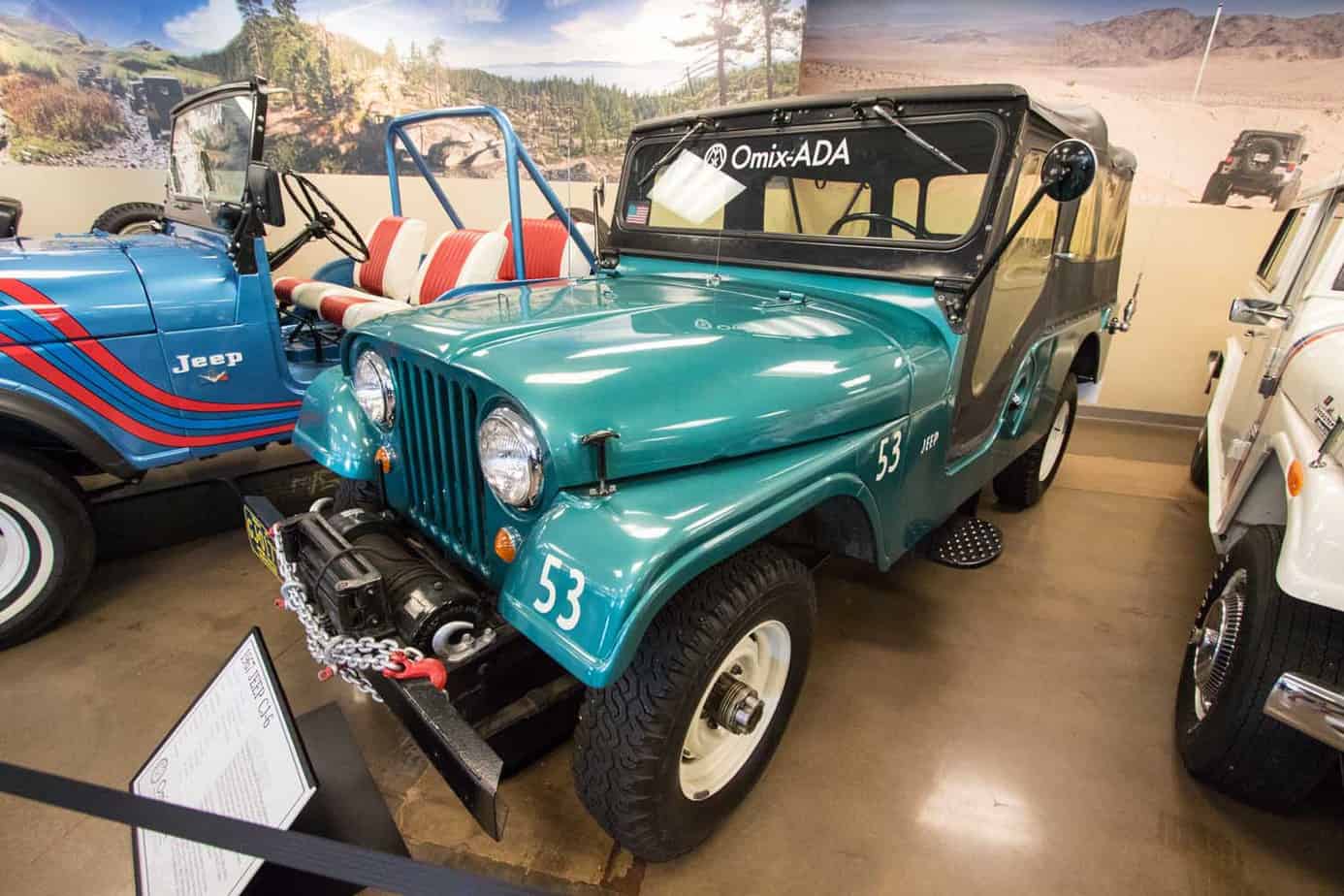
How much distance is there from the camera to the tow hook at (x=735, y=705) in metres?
1.35

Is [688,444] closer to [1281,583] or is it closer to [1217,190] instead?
[1281,583]

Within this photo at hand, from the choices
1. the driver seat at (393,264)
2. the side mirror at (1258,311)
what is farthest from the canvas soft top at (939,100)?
the driver seat at (393,264)

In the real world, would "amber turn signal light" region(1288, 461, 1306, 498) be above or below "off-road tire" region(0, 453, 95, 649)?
above

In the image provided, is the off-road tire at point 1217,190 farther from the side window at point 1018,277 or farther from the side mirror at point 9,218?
the side mirror at point 9,218

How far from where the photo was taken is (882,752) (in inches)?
69.4

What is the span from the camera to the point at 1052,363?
2.54 meters

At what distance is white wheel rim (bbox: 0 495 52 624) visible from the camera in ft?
6.57

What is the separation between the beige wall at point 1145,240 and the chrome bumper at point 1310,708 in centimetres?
426

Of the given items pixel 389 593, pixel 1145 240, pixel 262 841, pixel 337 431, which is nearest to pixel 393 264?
pixel 337 431

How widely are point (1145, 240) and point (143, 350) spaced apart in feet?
19.1

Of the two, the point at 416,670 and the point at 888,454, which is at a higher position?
the point at 888,454

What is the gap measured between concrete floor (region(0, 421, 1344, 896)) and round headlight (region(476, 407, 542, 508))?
879mm

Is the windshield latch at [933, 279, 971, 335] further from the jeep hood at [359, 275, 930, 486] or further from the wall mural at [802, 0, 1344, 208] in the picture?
the wall mural at [802, 0, 1344, 208]

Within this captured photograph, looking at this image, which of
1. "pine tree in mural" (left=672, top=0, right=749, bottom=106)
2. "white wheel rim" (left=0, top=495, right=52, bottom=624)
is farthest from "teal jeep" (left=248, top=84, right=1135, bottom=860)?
"pine tree in mural" (left=672, top=0, right=749, bottom=106)
